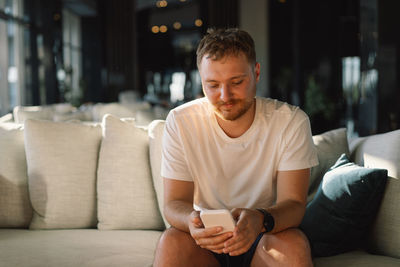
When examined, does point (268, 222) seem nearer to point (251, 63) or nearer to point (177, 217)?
point (177, 217)

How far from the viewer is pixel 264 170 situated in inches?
68.9

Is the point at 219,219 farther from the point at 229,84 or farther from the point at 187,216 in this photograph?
the point at 229,84

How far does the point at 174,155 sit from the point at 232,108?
0.93ft

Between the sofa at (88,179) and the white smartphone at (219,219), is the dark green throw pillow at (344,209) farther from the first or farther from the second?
the white smartphone at (219,219)

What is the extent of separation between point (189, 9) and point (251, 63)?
1801cm

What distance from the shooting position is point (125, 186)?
2268 millimetres

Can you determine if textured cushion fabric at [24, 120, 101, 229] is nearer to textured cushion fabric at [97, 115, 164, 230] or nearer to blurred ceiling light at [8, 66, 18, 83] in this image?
textured cushion fabric at [97, 115, 164, 230]

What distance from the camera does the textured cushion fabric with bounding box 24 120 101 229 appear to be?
229cm

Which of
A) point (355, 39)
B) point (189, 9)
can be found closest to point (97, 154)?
point (355, 39)

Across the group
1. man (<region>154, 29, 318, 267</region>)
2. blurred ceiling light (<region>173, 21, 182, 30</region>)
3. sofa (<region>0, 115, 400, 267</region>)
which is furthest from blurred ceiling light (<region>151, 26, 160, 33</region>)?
man (<region>154, 29, 318, 267</region>)

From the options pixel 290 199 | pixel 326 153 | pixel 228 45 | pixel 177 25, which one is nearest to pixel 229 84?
pixel 228 45

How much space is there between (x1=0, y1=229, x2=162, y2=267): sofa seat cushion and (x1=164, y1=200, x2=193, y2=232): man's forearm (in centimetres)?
28

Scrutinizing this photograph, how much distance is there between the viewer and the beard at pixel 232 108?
172 cm

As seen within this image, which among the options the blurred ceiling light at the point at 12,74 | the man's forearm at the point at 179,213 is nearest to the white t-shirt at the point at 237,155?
the man's forearm at the point at 179,213
